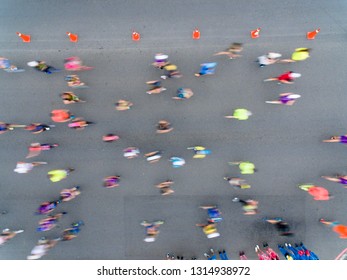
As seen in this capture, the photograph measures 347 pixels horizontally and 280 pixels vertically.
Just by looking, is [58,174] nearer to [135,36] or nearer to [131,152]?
[131,152]

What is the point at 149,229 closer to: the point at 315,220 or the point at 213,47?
the point at 315,220

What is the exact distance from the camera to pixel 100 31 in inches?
304

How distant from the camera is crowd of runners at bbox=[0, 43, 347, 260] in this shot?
7.69 m

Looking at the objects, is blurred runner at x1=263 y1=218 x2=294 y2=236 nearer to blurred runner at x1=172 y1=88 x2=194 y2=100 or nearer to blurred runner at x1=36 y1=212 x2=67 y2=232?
blurred runner at x1=172 y1=88 x2=194 y2=100

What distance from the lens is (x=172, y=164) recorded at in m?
7.96

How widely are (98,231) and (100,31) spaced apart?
5781 millimetres

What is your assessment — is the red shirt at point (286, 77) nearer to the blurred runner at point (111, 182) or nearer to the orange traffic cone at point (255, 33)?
the orange traffic cone at point (255, 33)

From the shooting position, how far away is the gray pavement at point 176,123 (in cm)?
766

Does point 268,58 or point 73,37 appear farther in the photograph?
point 73,37

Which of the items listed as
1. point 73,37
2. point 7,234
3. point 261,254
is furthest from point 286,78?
point 7,234

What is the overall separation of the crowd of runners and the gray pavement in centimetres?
15

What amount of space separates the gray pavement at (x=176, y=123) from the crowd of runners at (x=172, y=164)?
0.15 m

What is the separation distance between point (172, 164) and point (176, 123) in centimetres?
119
